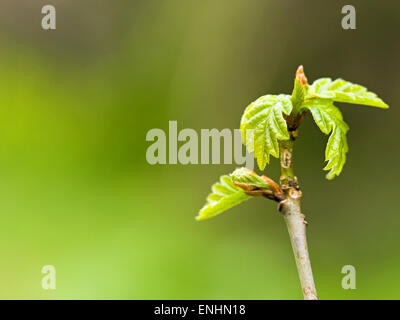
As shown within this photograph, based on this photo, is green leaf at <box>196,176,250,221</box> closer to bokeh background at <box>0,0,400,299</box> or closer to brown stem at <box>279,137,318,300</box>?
brown stem at <box>279,137,318,300</box>

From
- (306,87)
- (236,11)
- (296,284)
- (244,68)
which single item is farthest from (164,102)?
(306,87)

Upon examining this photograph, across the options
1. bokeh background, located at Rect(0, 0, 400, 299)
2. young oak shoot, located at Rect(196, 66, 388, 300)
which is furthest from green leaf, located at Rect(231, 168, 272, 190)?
bokeh background, located at Rect(0, 0, 400, 299)

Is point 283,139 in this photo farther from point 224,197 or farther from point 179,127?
point 179,127

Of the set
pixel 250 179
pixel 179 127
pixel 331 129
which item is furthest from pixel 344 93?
pixel 179 127

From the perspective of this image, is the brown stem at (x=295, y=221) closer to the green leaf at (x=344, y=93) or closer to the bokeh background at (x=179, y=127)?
the green leaf at (x=344, y=93)

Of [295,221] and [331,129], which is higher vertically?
[331,129]

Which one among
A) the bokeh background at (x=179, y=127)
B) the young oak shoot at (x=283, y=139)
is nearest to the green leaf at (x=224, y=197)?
the young oak shoot at (x=283, y=139)
